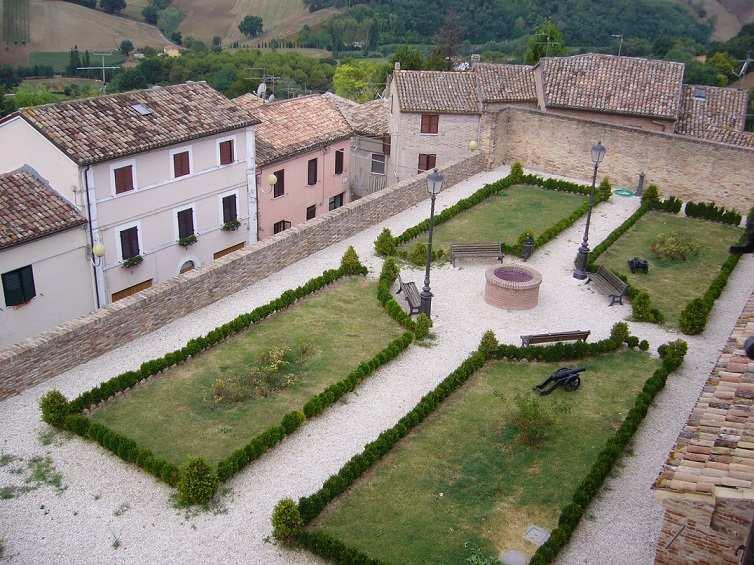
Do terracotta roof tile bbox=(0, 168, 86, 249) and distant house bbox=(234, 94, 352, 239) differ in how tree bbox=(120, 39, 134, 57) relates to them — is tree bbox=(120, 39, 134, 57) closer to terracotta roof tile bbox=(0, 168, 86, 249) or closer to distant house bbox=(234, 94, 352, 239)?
distant house bbox=(234, 94, 352, 239)

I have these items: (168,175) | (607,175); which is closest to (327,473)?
(168,175)

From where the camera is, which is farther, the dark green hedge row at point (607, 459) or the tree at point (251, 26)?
the tree at point (251, 26)

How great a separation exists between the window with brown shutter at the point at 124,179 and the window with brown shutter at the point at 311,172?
9561 millimetres

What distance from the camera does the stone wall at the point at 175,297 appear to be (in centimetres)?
1717

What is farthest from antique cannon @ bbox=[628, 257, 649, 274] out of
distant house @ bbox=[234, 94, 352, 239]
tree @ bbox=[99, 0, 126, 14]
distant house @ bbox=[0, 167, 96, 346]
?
tree @ bbox=[99, 0, 126, 14]

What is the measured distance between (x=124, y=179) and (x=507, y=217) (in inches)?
526

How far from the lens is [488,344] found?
1925cm

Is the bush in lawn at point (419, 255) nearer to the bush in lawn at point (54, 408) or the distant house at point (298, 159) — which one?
the distant house at point (298, 159)

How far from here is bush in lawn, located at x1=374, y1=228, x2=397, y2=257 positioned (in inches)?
977

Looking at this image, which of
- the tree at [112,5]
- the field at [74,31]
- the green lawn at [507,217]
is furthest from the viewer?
the tree at [112,5]

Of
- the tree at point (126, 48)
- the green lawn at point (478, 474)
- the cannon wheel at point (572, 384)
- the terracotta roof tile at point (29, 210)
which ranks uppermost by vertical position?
the terracotta roof tile at point (29, 210)

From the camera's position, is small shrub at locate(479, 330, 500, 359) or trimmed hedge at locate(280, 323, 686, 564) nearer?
trimmed hedge at locate(280, 323, 686, 564)

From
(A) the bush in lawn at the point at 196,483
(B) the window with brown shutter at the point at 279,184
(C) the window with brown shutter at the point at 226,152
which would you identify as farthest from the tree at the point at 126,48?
(A) the bush in lawn at the point at 196,483

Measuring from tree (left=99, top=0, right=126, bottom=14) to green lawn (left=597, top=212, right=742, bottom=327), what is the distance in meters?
115
